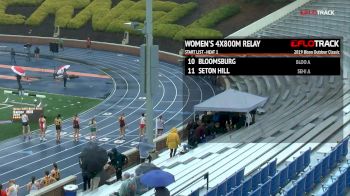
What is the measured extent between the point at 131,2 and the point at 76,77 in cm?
1744

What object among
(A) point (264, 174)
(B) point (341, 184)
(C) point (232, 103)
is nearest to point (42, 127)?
(C) point (232, 103)

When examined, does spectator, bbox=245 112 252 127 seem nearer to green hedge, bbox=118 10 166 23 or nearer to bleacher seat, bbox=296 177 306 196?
bleacher seat, bbox=296 177 306 196

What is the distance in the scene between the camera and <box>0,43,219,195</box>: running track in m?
27.9

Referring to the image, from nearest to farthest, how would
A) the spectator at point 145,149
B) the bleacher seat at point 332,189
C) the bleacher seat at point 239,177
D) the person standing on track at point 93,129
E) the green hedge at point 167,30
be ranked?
the bleacher seat at point 332,189, the bleacher seat at point 239,177, the spectator at point 145,149, the person standing on track at point 93,129, the green hedge at point 167,30

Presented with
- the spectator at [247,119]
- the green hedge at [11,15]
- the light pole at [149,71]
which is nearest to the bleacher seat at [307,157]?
the light pole at [149,71]

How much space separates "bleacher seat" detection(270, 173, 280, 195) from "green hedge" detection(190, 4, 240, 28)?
38.9 metres

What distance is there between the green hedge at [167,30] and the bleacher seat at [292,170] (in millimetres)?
37921

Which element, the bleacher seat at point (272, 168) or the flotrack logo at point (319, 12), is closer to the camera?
the bleacher seat at point (272, 168)

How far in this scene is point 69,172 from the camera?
26.8 meters

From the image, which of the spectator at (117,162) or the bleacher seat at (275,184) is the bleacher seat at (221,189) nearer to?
the bleacher seat at (275,184)

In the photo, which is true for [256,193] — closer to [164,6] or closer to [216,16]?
[216,16]

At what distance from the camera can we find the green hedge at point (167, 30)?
184ft
